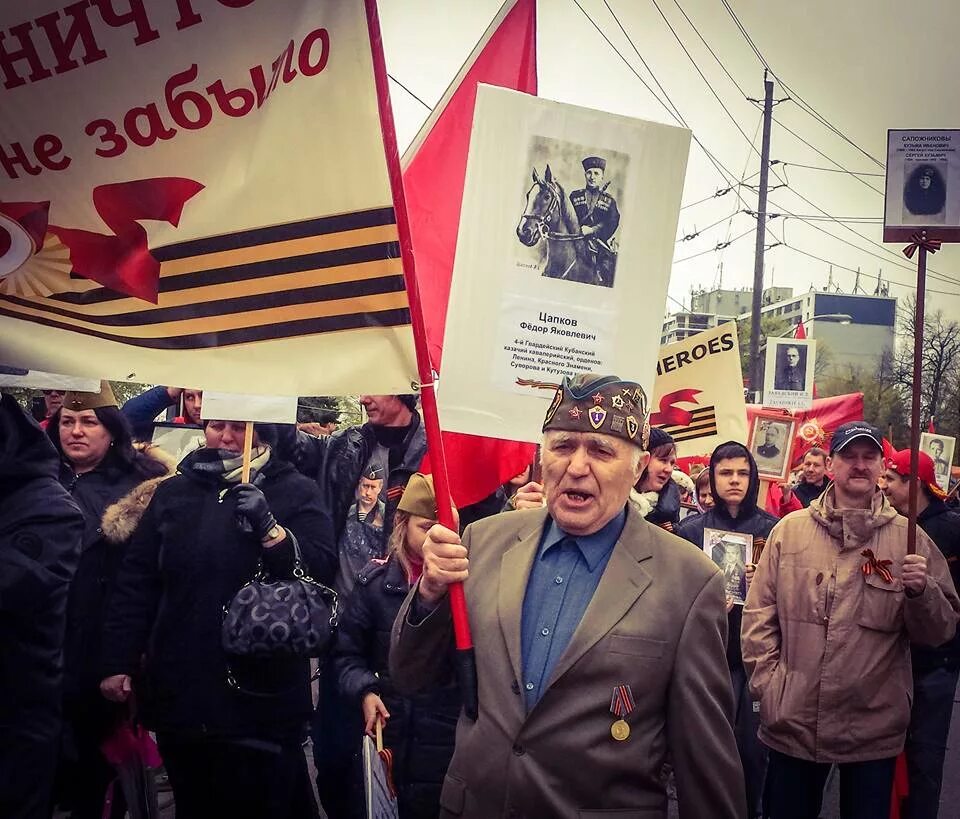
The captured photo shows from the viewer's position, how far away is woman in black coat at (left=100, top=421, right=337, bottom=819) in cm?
361

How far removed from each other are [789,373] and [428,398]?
9110mm

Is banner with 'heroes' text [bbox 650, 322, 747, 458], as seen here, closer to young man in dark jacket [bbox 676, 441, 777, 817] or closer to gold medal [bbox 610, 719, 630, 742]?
young man in dark jacket [bbox 676, 441, 777, 817]

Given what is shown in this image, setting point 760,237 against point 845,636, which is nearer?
point 845,636

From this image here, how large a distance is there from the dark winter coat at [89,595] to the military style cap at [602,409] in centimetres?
257

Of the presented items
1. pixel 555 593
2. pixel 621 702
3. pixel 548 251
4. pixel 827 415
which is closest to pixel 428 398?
pixel 555 593

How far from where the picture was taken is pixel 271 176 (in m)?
2.50

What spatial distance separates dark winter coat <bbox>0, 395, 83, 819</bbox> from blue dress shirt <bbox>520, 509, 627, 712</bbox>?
1.62 meters

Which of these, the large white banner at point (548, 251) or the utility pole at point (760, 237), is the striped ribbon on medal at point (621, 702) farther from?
→ the utility pole at point (760, 237)

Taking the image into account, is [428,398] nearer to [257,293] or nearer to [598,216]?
[257,293]

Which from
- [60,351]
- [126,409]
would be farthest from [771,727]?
[126,409]

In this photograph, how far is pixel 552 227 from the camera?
3.47 m

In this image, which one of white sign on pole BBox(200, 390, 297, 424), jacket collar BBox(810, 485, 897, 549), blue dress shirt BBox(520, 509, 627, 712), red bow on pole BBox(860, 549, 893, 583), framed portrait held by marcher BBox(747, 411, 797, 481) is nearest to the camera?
blue dress shirt BBox(520, 509, 627, 712)

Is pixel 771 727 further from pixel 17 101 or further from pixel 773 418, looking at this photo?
pixel 773 418

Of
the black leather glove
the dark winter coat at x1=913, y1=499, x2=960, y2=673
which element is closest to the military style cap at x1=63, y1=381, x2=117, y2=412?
the black leather glove
